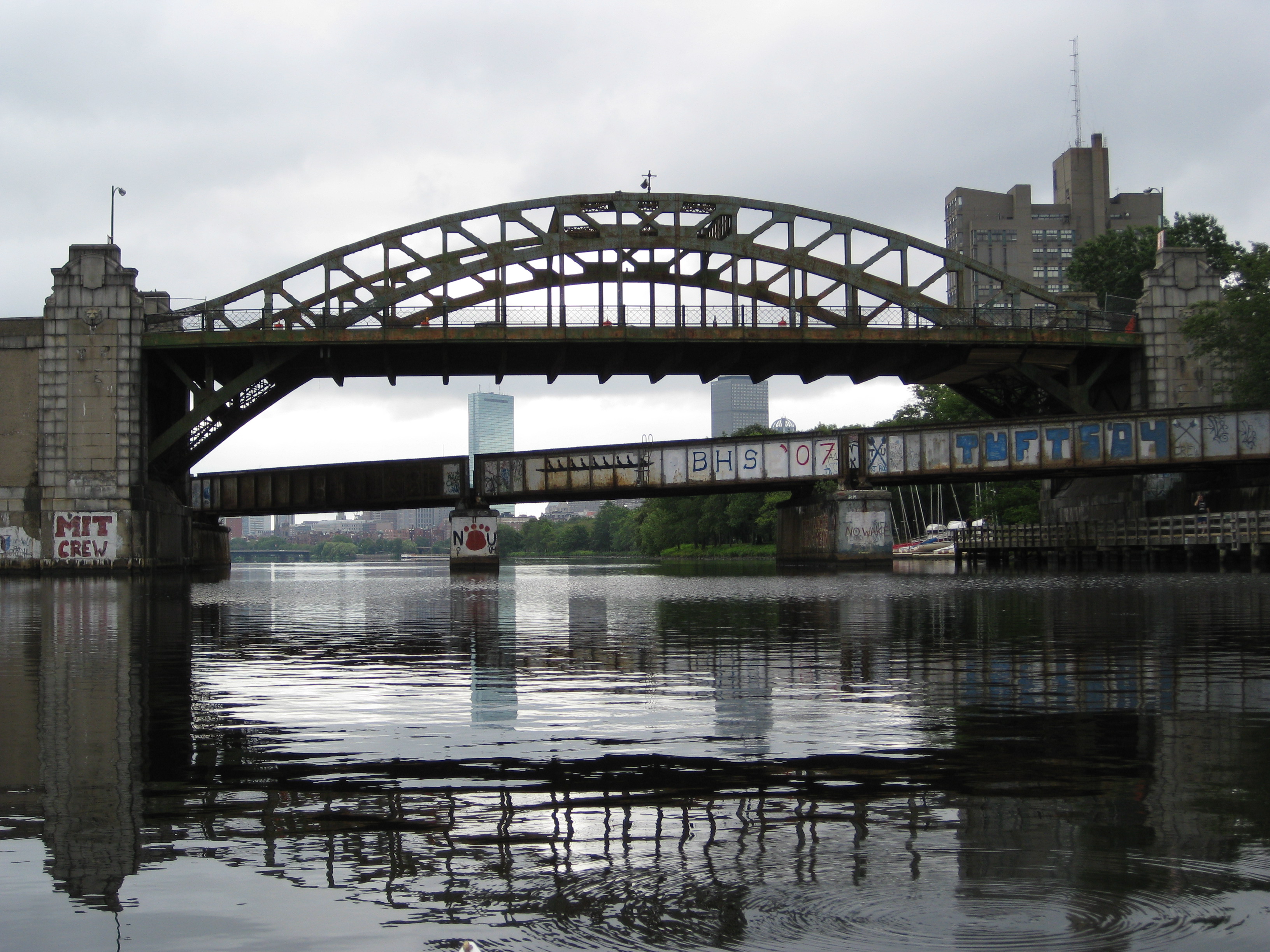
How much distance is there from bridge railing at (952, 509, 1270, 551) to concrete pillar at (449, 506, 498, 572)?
2782 cm

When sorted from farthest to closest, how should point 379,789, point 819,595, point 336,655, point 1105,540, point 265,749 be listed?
point 1105,540 → point 819,595 → point 336,655 → point 265,749 → point 379,789

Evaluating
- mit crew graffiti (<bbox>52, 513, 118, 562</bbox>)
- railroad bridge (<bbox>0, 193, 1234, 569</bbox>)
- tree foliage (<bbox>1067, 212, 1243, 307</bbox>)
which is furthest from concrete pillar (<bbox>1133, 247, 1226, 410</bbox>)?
mit crew graffiti (<bbox>52, 513, 118, 562</bbox>)

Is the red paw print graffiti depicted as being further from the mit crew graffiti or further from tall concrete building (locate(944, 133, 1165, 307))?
tall concrete building (locate(944, 133, 1165, 307))

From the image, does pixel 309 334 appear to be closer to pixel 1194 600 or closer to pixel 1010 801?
pixel 1194 600

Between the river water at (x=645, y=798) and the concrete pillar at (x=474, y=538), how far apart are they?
176 ft

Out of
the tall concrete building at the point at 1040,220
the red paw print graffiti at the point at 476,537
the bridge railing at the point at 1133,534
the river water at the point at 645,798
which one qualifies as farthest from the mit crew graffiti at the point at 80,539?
the tall concrete building at the point at 1040,220

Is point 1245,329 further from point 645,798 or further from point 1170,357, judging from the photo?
point 645,798

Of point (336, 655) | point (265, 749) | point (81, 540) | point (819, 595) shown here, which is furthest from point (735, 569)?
point (265, 749)

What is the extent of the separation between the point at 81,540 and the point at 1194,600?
48.2m

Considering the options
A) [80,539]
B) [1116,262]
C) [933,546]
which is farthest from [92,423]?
[1116,262]

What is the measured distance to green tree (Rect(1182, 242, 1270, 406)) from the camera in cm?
5872

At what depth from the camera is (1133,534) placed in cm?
6041

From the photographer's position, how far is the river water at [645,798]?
476cm

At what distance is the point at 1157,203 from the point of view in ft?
615
